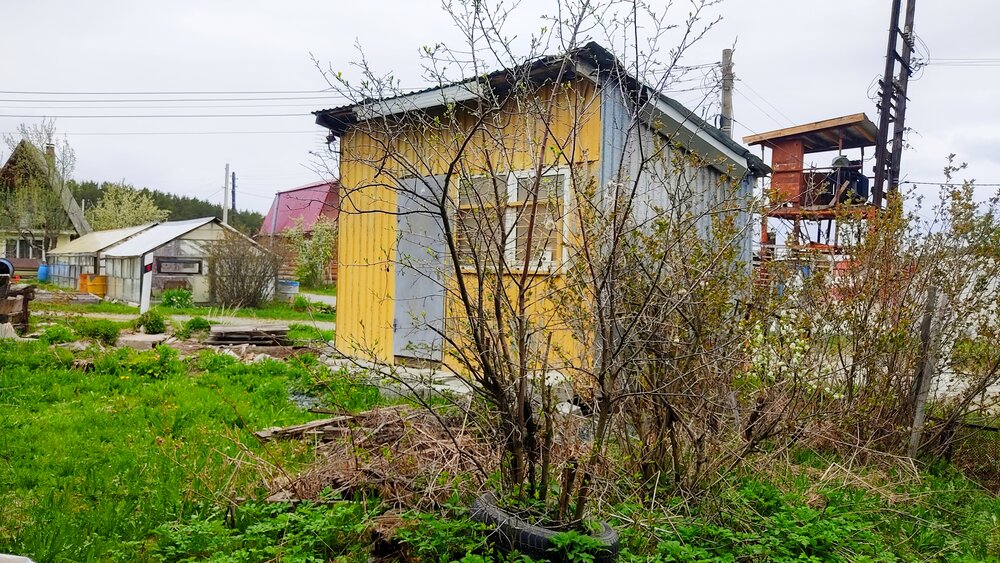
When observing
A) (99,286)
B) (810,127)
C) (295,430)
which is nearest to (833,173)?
(810,127)

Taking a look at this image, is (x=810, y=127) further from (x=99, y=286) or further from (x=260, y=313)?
(x=99, y=286)

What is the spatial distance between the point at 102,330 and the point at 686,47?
10557 mm

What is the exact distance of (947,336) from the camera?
550cm

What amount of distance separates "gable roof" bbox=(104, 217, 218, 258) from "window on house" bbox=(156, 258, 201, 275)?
64 cm

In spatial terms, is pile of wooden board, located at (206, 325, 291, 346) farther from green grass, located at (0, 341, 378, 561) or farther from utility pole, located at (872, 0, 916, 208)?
utility pole, located at (872, 0, 916, 208)

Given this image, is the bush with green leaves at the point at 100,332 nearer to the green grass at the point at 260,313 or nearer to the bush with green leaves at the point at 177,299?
the green grass at the point at 260,313

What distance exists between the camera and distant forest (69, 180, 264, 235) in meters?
47.3

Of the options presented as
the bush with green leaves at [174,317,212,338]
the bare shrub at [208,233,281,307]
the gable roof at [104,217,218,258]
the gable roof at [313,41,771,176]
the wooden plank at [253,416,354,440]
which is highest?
the gable roof at [313,41,771,176]

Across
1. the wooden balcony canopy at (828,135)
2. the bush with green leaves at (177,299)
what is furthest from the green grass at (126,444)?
the wooden balcony canopy at (828,135)

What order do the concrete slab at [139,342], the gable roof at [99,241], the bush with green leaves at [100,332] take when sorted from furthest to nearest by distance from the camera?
the gable roof at [99,241] < the bush with green leaves at [100,332] < the concrete slab at [139,342]

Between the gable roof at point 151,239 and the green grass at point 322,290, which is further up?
the gable roof at point 151,239

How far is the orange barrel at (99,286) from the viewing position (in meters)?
23.1

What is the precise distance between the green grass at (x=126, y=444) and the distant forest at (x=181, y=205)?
129ft

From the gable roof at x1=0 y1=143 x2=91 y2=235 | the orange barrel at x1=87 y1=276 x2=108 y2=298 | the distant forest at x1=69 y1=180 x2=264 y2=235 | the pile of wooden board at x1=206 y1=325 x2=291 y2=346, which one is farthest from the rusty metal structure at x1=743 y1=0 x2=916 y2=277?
the distant forest at x1=69 y1=180 x2=264 y2=235
